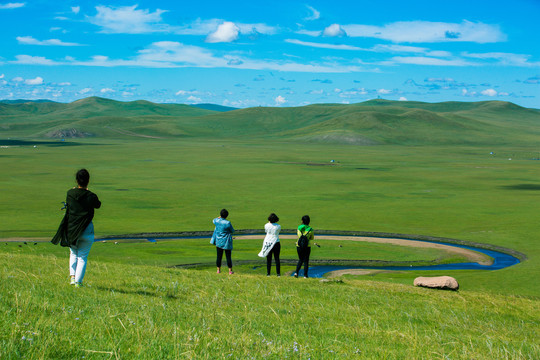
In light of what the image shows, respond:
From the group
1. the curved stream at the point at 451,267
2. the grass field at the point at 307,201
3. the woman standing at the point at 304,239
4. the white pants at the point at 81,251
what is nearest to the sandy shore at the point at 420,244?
the curved stream at the point at 451,267

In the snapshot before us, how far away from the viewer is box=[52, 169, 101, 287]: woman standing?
1188cm

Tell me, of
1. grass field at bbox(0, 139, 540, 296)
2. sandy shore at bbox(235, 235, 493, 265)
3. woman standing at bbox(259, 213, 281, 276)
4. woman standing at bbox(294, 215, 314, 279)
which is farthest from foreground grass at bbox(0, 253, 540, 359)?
sandy shore at bbox(235, 235, 493, 265)

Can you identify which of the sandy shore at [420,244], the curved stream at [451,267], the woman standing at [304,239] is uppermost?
the woman standing at [304,239]

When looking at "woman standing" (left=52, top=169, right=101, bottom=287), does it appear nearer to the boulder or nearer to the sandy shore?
the boulder

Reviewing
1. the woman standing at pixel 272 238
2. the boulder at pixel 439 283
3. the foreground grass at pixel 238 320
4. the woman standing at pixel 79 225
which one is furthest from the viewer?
the boulder at pixel 439 283

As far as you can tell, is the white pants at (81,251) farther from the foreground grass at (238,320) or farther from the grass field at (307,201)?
the grass field at (307,201)

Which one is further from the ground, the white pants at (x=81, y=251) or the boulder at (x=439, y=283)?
the white pants at (x=81, y=251)

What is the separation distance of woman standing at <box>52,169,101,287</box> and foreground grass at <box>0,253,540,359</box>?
57 centimetres

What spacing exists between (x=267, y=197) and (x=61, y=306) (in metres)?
56.8

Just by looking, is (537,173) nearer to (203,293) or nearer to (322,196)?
(322,196)

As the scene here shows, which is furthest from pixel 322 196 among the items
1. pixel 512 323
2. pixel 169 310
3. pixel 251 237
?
pixel 169 310

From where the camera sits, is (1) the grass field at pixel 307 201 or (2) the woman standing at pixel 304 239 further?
(1) the grass field at pixel 307 201

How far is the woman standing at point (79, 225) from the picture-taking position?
11875 millimetres

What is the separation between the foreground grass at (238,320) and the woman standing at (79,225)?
1.86 feet
